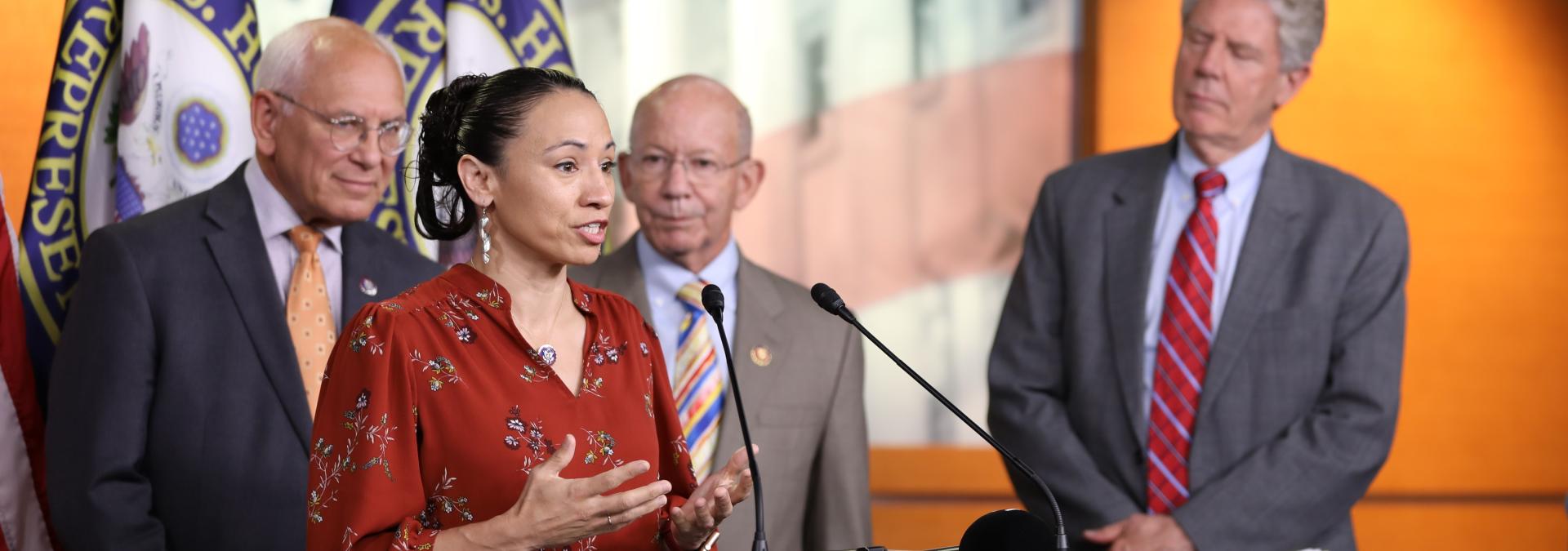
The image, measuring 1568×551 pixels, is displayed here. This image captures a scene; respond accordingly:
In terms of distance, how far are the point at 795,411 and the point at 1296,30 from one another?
1.25 m

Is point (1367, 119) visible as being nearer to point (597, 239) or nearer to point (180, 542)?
point (597, 239)

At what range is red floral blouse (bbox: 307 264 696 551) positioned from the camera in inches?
70.7

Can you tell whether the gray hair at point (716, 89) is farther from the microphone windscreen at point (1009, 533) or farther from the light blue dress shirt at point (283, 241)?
the microphone windscreen at point (1009, 533)

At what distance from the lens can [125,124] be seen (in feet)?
11.0

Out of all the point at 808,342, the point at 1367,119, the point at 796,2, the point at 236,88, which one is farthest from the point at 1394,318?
the point at 236,88

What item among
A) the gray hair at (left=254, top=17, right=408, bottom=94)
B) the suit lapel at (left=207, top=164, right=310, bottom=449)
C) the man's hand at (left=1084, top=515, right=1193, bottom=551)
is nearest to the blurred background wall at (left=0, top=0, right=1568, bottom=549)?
the gray hair at (left=254, top=17, right=408, bottom=94)

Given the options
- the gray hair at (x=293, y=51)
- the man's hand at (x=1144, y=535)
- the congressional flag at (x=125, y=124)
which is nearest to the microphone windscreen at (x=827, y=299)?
the man's hand at (x=1144, y=535)

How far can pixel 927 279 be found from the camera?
170 inches

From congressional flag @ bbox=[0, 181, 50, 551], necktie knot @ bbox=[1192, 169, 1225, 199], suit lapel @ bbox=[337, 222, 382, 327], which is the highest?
necktie knot @ bbox=[1192, 169, 1225, 199]

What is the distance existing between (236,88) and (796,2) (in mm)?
1580

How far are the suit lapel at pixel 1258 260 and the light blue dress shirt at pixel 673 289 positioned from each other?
3.12 feet

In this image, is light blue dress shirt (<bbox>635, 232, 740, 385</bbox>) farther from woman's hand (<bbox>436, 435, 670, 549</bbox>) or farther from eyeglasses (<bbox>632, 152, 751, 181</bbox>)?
woman's hand (<bbox>436, 435, 670, 549</bbox>)

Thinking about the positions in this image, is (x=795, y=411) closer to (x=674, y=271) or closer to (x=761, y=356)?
(x=761, y=356)

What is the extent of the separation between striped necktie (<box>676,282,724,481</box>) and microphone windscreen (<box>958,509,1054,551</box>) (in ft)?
3.78
